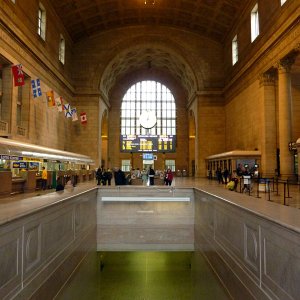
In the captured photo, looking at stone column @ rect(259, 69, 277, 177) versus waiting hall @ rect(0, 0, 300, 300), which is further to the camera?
stone column @ rect(259, 69, 277, 177)

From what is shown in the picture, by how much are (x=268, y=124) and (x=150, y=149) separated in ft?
34.7

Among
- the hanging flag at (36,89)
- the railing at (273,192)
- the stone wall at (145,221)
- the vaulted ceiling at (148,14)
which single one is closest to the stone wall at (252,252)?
the railing at (273,192)

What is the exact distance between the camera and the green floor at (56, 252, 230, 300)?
6.90 m

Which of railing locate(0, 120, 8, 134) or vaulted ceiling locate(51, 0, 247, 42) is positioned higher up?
vaulted ceiling locate(51, 0, 247, 42)

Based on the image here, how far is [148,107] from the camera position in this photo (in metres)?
41.9

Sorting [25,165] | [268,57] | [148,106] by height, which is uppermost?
[148,106]

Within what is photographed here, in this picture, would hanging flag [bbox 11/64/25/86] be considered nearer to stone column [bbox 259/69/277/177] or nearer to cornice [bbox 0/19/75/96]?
cornice [bbox 0/19/75/96]

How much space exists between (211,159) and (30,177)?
17.1 m

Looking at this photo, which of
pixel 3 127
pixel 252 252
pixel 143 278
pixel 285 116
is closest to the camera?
pixel 252 252

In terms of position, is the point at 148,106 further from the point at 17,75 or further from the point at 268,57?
the point at 17,75

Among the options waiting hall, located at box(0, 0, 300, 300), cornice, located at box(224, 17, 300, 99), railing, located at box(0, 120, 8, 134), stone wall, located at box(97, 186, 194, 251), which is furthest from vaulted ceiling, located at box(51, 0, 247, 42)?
stone wall, located at box(97, 186, 194, 251)

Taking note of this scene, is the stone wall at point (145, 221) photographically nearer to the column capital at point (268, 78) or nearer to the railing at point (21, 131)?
the railing at point (21, 131)

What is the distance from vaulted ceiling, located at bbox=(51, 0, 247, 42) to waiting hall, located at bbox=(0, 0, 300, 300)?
4.9 inches

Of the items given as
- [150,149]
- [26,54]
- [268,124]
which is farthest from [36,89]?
[268,124]
